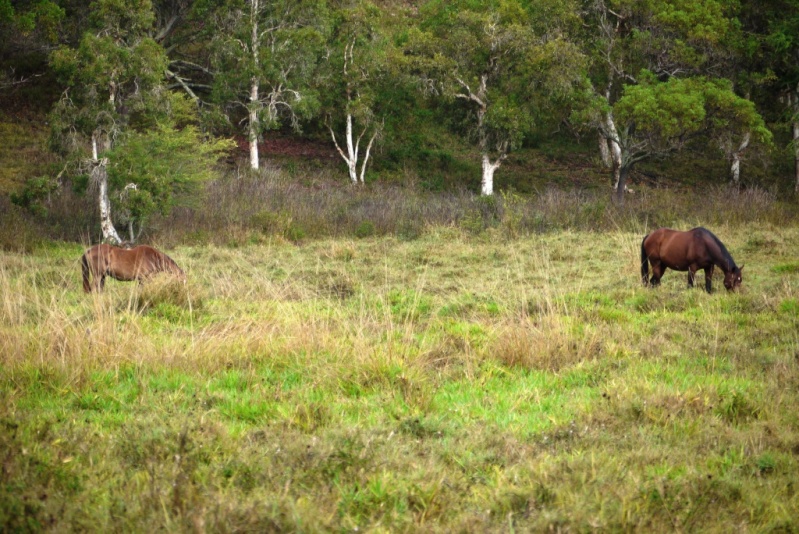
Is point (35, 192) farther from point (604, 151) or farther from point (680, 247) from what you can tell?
point (604, 151)

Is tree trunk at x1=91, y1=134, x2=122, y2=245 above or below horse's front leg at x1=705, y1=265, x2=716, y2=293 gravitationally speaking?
above

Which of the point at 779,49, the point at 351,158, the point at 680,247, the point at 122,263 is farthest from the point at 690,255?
the point at 779,49

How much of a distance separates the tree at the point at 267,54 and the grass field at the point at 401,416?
66.4ft

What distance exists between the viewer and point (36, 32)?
98.0 ft

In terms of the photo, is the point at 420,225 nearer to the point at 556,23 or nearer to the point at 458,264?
the point at 458,264

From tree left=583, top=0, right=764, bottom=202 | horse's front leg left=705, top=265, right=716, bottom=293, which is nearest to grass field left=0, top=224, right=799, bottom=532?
horse's front leg left=705, top=265, right=716, bottom=293

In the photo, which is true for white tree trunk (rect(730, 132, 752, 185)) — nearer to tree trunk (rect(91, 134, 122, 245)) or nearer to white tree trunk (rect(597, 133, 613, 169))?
white tree trunk (rect(597, 133, 613, 169))

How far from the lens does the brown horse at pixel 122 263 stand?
454 inches

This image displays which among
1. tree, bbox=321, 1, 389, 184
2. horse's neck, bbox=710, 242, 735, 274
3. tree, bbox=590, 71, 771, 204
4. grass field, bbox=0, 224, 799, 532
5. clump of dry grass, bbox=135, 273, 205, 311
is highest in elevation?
tree, bbox=321, 1, 389, 184

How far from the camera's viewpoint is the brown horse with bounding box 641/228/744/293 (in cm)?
1112

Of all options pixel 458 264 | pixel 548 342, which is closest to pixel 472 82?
pixel 458 264

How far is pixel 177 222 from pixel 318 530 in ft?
59.4

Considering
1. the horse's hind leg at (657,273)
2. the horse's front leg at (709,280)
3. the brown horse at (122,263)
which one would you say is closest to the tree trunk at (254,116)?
the brown horse at (122,263)

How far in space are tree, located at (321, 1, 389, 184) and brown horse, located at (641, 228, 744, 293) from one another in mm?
20093
